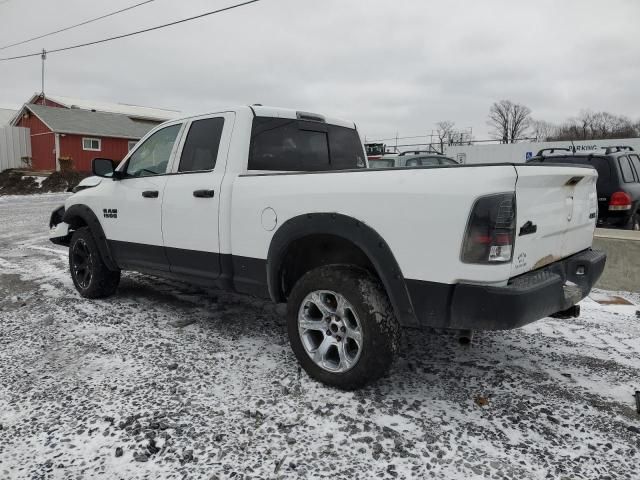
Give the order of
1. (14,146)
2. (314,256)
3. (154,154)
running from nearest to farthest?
(314,256)
(154,154)
(14,146)

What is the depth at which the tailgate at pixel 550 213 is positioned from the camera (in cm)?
259

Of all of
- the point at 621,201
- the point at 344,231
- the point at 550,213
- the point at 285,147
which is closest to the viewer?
the point at 550,213

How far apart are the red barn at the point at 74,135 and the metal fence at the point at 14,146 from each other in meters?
0.52

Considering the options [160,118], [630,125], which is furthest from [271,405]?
[630,125]

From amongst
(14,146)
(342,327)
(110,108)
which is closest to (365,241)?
(342,327)

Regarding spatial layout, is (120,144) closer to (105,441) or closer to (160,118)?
(160,118)

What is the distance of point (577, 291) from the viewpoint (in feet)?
9.99

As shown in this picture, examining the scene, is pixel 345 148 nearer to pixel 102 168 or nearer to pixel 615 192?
pixel 102 168

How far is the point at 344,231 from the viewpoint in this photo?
3004mm

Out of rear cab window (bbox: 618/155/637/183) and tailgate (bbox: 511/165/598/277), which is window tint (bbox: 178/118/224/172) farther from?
rear cab window (bbox: 618/155/637/183)

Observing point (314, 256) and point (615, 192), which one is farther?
point (615, 192)

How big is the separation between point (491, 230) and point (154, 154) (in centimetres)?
344

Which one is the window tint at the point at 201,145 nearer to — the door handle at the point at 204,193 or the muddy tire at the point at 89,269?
the door handle at the point at 204,193

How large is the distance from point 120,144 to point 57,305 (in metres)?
32.6
